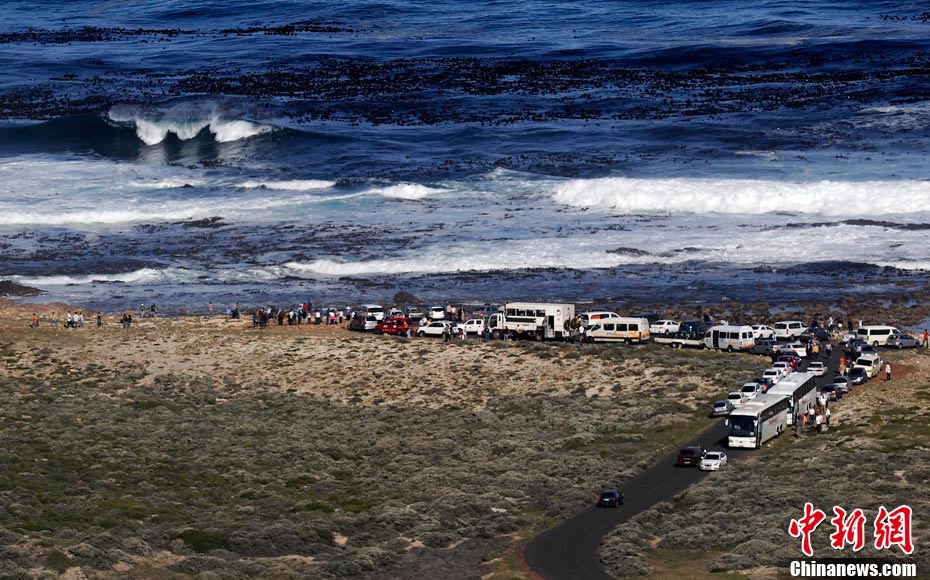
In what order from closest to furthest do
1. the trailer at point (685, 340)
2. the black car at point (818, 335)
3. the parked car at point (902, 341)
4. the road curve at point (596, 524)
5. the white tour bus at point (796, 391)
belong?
1. the road curve at point (596, 524)
2. the white tour bus at point (796, 391)
3. the parked car at point (902, 341)
4. the trailer at point (685, 340)
5. the black car at point (818, 335)

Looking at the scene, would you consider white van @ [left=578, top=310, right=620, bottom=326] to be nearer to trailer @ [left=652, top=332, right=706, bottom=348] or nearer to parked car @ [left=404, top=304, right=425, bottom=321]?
trailer @ [left=652, top=332, right=706, bottom=348]

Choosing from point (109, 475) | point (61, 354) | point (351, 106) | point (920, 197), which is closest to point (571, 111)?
point (351, 106)

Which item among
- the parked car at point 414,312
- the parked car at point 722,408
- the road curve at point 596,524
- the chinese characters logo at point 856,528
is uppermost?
the parked car at point 414,312

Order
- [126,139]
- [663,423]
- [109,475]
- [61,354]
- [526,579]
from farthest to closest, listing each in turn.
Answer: [126,139], [61,354], [663,423], [109,475], [526,579]

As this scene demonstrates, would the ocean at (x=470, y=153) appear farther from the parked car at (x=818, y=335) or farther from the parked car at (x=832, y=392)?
the parked car at (x=832, y=392)

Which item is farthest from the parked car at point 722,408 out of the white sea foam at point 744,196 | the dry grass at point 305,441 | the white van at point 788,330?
the white sea foam at point 744,196

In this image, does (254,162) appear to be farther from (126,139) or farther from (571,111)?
(571,111)
